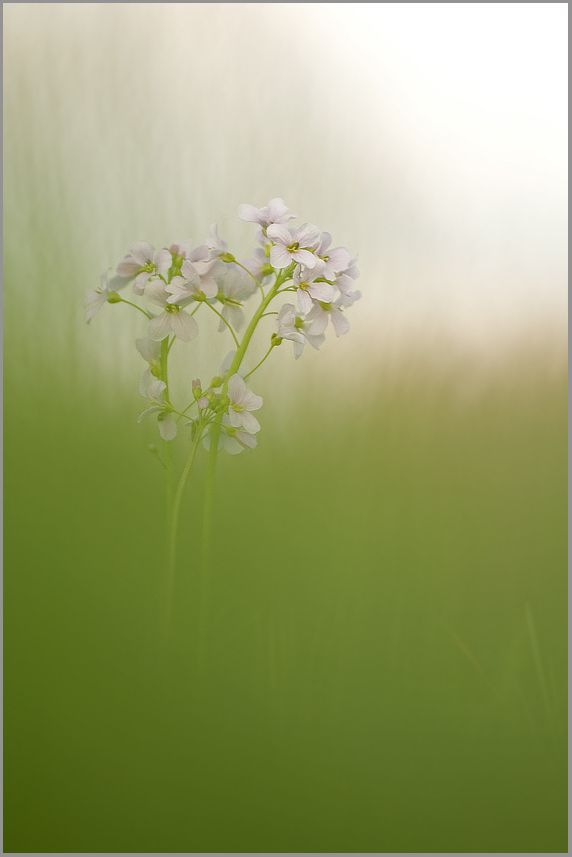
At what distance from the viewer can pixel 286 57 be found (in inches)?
29.5

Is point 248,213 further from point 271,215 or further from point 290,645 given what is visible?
point 290,645

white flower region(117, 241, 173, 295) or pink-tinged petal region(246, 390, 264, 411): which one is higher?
white flower region(117, 241, 173, 295)

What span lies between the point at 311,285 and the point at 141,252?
0.60 ft

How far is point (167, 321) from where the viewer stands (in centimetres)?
63

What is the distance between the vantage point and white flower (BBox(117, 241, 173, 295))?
2.07ft

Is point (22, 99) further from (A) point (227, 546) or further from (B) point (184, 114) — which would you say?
(A) point (227, 546)

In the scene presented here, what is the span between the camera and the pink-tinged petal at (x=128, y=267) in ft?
2.11

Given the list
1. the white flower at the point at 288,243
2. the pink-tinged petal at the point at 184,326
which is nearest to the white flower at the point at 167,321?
the pink-tinged petal at the point at 184,326

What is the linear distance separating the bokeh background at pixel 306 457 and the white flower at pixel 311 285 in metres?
0.11

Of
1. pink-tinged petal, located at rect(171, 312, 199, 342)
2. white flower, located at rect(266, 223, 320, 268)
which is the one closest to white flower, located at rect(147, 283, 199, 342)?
pink-tinged petal, located at rect(171, 312, 199, 342)

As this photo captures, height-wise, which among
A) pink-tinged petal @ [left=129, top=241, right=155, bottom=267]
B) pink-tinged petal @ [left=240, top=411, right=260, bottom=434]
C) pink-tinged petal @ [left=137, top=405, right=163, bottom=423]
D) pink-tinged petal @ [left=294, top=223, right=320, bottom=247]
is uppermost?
pink-tinged petal @ [left=294, top=223, right=320, bottom=247]

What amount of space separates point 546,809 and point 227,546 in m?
0.46

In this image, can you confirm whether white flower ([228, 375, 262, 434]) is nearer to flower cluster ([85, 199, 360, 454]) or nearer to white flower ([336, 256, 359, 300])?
flower cluster ([85, 199, 360, 454])

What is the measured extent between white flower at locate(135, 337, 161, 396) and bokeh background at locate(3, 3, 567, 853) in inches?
1.4
